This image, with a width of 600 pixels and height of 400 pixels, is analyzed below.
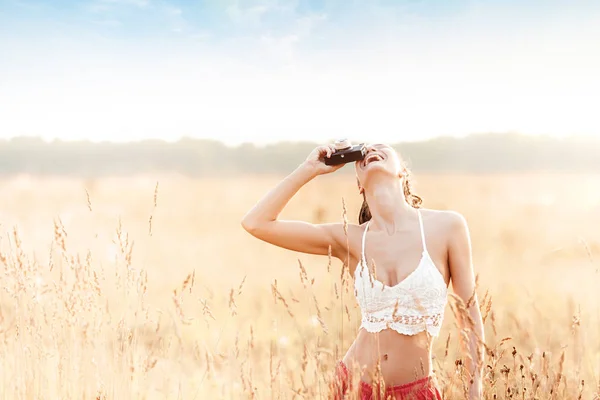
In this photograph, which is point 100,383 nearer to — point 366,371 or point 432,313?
point 366,371

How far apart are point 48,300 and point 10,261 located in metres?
0.29

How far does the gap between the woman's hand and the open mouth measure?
171 millimetres

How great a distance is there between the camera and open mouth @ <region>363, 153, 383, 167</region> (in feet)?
9.05

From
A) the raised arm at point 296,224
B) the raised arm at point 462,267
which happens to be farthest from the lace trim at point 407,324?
the raised arm at point 296,224

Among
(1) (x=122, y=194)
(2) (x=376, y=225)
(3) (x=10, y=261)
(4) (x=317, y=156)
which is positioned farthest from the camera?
(1) (x=122, y=194)

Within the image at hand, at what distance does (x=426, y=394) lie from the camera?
242 centimetres

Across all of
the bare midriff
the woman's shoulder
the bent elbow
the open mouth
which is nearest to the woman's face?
the open mouth

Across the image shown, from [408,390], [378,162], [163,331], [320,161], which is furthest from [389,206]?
[163,331]

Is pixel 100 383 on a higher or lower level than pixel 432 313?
lower

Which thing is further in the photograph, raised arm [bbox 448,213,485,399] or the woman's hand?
the woman's hand

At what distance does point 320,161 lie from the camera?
2.96 m

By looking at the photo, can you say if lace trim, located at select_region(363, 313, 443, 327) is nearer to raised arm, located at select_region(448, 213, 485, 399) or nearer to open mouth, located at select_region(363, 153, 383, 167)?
raised arm, located at select_region(448, 213, 485, 399)

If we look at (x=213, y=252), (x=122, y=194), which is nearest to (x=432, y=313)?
(x=213, y=252)

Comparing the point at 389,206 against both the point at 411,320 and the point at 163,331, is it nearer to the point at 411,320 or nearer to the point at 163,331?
the point at 411,320
